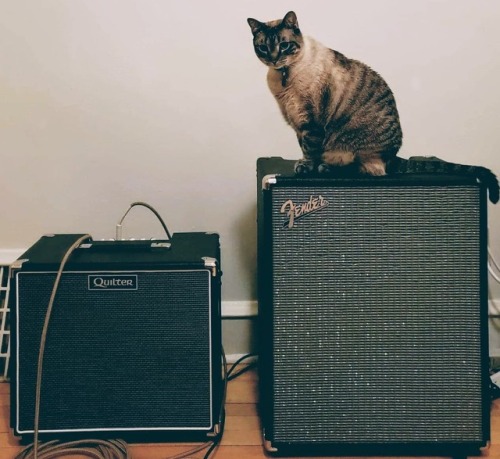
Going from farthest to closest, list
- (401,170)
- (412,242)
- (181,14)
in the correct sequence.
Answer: (181,14)
(401,170)
(412,242)

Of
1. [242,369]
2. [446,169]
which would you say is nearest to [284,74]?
[446,169]

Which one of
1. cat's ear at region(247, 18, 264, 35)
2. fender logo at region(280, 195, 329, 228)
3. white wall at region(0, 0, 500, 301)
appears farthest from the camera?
white wall at region(0, 0, 500, 301)

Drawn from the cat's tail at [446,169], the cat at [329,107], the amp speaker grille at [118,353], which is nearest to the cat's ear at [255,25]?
the cat at [329,107]

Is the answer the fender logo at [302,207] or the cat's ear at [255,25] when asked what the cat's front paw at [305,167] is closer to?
the fender logo at [302,207]

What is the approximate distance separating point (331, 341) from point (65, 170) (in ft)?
2.27

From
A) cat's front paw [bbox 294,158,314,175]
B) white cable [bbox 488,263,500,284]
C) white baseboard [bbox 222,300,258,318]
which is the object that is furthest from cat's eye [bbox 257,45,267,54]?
white cable [bbox 488,263,500,284]

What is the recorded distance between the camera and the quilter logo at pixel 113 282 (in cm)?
100

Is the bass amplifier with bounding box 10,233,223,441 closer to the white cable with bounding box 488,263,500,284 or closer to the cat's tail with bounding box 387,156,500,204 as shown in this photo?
the cat's tail with bounding box 387,156,500,204

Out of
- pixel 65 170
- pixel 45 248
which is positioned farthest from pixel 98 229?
pixel 45 248

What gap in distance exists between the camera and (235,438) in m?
1.07

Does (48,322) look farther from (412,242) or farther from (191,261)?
(412,242)

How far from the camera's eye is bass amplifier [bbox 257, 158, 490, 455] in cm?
95

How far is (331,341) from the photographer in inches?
38.2

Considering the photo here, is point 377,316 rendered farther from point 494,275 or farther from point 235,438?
point 494,275
